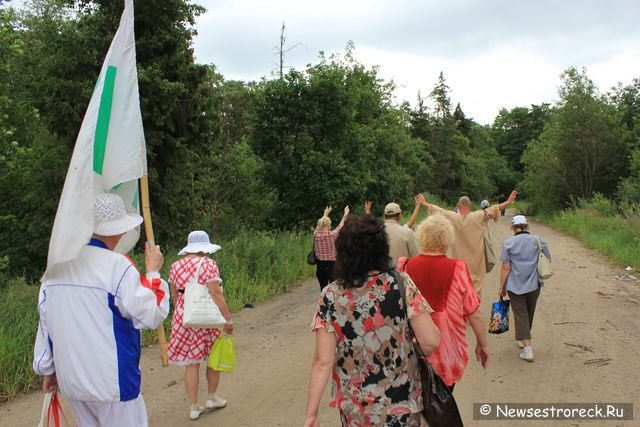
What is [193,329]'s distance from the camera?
5.14 meters

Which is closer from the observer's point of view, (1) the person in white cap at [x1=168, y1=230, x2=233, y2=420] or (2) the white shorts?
(2) the white shorts

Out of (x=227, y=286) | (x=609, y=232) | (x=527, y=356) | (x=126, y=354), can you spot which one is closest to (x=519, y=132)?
(x=609, y=232)

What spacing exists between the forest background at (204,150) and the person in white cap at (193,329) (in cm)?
235

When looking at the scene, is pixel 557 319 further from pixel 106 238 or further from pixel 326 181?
pixel 326 181

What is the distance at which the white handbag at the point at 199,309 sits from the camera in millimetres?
4883

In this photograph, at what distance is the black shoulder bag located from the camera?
2949mm

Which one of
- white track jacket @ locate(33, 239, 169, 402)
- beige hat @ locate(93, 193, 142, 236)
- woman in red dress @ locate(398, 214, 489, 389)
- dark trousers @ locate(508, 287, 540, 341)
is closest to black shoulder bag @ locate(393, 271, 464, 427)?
woman in red dress @ locate(398, 214, 489, 389)

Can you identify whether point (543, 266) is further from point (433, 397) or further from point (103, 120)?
point (103, 120)

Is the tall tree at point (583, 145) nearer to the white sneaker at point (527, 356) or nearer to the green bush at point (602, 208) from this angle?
the green bush at point (602, 208)

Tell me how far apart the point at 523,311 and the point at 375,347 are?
479 centimetres

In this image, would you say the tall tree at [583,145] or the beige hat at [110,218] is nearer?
the beige hat at [110,218]

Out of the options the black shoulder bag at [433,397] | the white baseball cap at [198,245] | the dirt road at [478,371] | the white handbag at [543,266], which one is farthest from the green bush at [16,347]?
the white handbag at [543,266]

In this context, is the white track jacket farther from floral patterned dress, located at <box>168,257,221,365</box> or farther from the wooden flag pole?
floral patterned dress, located at <box>168,257,221,365</box>

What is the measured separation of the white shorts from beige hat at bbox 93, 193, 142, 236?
93 cm
